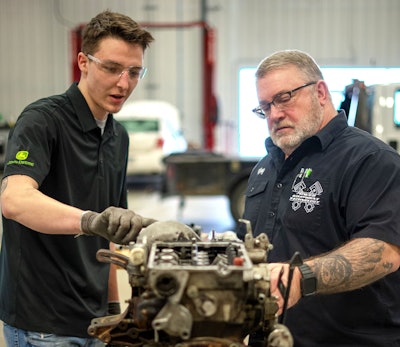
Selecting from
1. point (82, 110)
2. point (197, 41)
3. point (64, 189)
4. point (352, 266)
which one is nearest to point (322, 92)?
point (352, 266)

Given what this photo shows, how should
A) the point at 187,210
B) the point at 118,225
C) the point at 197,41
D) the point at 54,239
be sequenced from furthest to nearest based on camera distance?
the point at 197,41 < the point at 187,210 < the point at 54,239 < the point at 118,225

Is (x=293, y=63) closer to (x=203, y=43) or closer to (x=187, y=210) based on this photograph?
(x=187, y=210)

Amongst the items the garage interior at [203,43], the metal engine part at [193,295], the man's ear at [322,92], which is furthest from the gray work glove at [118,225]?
the garage interior at [203,43]

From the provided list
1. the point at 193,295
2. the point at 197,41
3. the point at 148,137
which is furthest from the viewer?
the point at 197,41

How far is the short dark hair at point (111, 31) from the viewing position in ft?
6.50

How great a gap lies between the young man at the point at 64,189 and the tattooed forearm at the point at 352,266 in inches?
30.0

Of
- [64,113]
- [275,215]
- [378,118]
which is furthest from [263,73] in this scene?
[378,118]

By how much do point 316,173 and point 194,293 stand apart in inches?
34.6

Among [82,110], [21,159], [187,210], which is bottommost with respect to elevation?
[187,210]

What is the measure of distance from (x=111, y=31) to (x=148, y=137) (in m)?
8.25

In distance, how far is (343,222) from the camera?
6.11ft

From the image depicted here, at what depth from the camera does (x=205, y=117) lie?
41.7ft

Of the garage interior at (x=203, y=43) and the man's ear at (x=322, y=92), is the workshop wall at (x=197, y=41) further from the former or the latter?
the man's ear at (x=322, y=92)

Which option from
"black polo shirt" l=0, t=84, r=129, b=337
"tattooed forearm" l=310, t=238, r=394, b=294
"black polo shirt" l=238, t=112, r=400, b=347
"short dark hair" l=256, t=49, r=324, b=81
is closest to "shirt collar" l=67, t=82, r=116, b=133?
"black polo shirt" l=0, t=84, r=129, b=337
